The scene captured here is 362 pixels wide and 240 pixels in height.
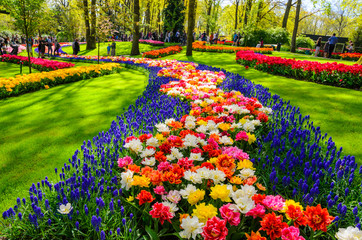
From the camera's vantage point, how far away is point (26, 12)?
10758 millimetres

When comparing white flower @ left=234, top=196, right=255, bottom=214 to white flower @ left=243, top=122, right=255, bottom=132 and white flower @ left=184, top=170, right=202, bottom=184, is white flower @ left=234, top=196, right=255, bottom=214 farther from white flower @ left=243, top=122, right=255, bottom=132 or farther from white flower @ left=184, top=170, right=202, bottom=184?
white flower @ left=243, top=122, right=255, bottom=132

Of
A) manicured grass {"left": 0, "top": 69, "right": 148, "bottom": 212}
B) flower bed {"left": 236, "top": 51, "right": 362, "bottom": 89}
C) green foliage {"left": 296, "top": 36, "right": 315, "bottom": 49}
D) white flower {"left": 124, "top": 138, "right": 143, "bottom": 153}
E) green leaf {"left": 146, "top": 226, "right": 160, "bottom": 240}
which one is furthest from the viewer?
green foliage {"left": 296, "top": 36, "right": 315, "bottom": 49}

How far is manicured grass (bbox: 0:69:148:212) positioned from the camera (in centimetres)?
Result: 349

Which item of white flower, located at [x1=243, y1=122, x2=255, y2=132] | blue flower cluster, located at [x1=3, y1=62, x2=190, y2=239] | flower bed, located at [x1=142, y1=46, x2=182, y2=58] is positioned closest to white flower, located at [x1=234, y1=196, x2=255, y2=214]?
blue flower cluster, located at [x1=3, y1=62, x2=190, y2=239]

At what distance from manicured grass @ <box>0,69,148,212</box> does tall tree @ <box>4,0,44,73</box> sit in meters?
4.30

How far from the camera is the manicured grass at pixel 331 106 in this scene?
451cm

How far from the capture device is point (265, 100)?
18.4ft

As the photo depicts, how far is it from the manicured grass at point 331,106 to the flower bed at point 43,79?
26.1ft

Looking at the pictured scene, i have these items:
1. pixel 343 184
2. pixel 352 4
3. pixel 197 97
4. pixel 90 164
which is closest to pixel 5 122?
pixel 90 164

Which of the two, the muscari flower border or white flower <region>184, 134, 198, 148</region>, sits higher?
white flower <region>184, 134, 198, 148</region>

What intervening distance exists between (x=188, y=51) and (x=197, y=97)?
13.3m

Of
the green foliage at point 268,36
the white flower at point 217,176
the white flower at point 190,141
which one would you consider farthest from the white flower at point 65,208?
the green foliage at point 268,36

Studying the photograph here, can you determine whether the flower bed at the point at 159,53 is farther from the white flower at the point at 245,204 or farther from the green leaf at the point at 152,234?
the white flower at the point at 245,204

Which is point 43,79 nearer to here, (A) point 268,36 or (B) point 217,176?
(B) point 217,176
